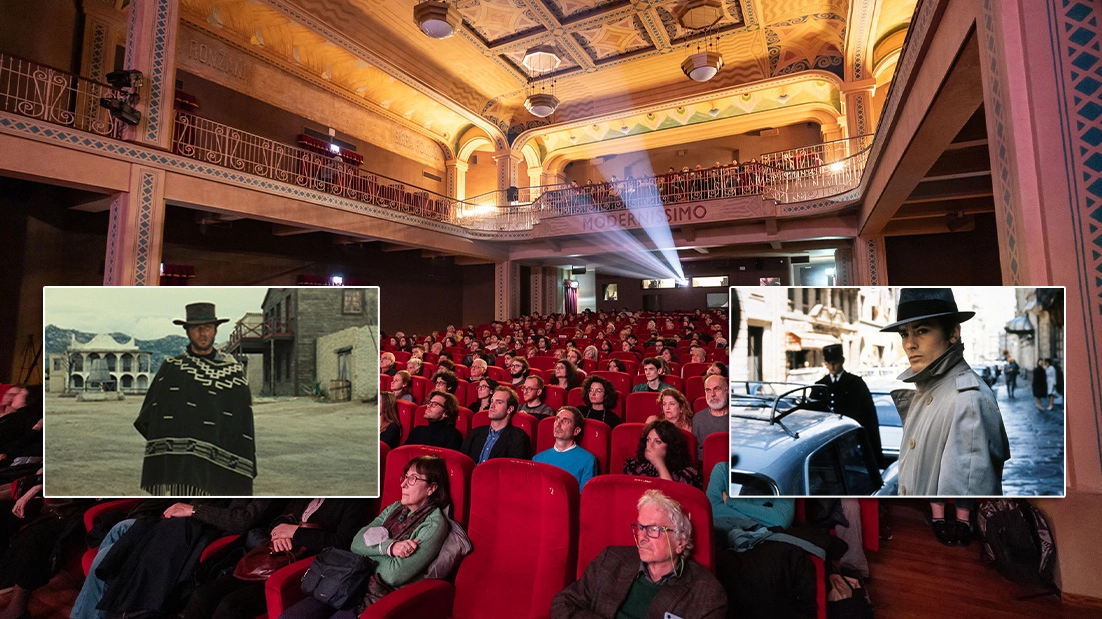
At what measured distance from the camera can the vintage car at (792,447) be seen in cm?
121

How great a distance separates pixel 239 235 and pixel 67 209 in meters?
2.42

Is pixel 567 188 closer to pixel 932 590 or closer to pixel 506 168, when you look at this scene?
pixel 506 168

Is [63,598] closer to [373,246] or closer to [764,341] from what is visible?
[764,341]

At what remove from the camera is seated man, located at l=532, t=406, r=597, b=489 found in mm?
2342

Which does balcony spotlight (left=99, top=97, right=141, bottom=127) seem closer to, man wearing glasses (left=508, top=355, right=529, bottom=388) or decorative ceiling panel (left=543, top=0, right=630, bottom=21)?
man wearing glasses (left=508, top=355, right=529, bottom=388)

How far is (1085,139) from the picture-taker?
5.61 ft

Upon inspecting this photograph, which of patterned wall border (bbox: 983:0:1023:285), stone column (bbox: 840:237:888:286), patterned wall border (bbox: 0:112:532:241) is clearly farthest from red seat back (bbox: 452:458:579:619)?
stone column (bbox: 840:237:888:286)

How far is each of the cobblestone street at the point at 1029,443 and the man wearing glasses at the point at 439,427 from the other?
245 centimetres

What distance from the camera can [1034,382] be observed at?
1.21 m

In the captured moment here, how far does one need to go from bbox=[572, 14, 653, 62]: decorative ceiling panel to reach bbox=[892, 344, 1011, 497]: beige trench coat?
1037 cm

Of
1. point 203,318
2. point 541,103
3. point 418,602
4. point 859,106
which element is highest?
point 541,103

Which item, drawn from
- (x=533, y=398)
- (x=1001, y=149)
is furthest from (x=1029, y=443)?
(x=533, y=398)

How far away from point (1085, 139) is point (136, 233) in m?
7.71

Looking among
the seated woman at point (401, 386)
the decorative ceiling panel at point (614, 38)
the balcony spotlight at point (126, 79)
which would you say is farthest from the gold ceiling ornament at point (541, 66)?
the seated woman at point (401, 386)
